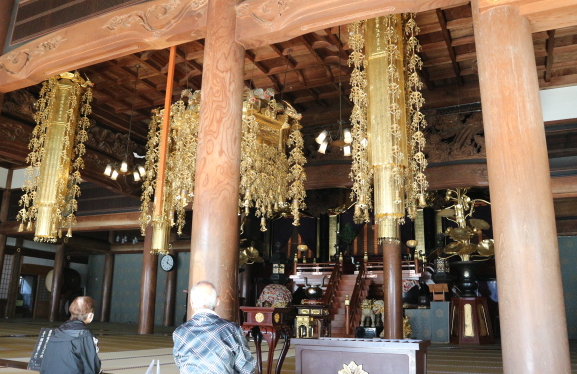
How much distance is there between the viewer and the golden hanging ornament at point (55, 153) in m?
5.52

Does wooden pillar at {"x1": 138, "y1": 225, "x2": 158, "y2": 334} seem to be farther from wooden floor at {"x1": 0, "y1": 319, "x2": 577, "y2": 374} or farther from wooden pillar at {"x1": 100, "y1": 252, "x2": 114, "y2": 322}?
wooden pillar at {"x1": 100, "y1": 252, "x2": 114, "y2": 322}

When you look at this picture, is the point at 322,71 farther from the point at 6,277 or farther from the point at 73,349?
the point at 6,277

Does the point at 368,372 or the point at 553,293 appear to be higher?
the point at 553,293

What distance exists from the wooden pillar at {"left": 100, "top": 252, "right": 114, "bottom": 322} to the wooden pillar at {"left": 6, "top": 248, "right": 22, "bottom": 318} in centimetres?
217

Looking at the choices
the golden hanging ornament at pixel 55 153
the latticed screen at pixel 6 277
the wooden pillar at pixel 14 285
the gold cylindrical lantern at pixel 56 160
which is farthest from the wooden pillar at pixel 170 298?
the gold cylindrical lantern at pixel 56 160

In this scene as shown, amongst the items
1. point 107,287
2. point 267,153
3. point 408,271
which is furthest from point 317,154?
point 107,287

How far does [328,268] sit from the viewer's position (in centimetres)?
1076

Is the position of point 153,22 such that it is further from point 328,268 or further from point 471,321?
point 328,268

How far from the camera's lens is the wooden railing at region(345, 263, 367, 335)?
26.2ft

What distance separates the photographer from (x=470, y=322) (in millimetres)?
8523

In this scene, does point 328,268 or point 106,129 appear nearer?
point 106,129

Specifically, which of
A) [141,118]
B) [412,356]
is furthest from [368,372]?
[141,118]

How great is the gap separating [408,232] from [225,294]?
971 cm

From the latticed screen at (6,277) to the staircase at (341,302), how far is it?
8.50 metres
